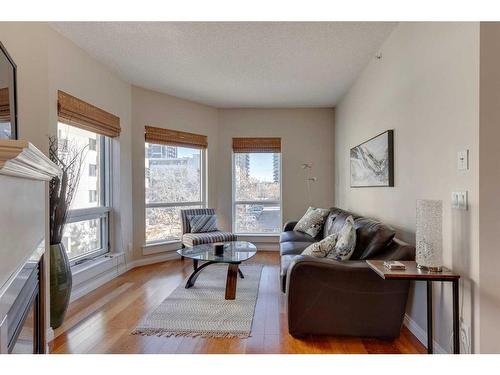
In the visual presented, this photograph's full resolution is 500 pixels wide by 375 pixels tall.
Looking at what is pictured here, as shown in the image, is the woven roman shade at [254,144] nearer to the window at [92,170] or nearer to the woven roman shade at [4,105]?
the window at [92,170]

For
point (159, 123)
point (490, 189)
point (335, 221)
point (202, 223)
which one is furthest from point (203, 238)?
point (490, 189)

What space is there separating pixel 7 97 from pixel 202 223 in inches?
122

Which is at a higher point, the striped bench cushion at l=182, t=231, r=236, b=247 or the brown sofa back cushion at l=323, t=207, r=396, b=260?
the brown sofa back cushion at l=323, t=207, r=396, b=260

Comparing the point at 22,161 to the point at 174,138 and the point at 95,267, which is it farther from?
the point at 174,138

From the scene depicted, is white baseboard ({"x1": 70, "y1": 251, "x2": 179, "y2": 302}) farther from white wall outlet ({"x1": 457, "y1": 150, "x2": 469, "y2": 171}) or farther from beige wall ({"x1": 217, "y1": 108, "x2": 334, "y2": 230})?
white wall outlet ({"x1": 457, "y1": 150, "x2": 469, "y2": 171})

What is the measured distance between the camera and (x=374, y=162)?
3.17 meters

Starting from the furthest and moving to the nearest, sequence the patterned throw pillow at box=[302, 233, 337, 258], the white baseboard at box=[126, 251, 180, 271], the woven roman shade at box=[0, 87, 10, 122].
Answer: the white baseboard at box=[126, 251, 180, 271]
the patterned throw pillow at box=[302, 233, 337, 258]
the woven roman shade at box=[0, 87, 10, 122]

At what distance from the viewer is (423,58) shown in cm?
216

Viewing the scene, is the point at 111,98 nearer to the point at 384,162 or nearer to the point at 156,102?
the point at 156,102

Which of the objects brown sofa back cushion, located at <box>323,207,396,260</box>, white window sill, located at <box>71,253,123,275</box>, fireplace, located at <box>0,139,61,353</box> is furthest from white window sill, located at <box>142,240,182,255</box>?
brown sofa back cushion, located at <box>323,207,396,260</box>

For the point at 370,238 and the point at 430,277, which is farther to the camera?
the point at 370,238

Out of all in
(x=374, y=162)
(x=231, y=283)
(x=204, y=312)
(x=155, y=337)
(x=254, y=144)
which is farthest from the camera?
(x=254, y=144)

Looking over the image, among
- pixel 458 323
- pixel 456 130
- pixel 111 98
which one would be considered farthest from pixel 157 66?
pixel 458 323

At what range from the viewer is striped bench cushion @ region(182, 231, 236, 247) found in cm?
400
